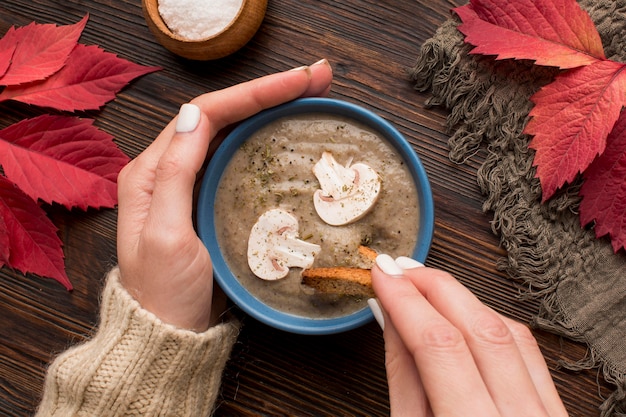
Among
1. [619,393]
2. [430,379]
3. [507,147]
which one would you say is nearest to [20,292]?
[430,379]

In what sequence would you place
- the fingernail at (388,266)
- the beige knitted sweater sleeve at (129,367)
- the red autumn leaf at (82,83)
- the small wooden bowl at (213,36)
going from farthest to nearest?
the red autumn leaf at (82,83), the small wooden bowl at (213,36), the beige knitted sweater sleeve at (129,367), the fingernail at (388,266)

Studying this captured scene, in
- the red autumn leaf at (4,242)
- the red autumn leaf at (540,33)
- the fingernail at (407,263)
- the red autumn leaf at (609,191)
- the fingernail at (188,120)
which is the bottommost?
the red autumn leaf at (4,242)

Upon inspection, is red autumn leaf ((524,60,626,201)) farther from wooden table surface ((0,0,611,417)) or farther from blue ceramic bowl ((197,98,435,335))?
blue ceramic bowl ((197,98,435,335))

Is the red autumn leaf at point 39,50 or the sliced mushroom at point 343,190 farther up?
the sliced mushroom at point 343,190

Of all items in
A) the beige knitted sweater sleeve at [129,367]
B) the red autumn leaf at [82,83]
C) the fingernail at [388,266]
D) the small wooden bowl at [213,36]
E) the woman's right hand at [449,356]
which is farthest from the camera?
the red autumn leaf at [82,83]

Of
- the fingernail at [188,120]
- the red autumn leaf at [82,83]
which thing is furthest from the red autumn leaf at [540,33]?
the red autumn leaf at [82,83]

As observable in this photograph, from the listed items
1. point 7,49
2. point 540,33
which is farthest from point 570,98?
point 7,49

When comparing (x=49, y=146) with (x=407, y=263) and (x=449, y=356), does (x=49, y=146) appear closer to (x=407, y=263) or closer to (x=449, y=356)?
(x=407, y=263)

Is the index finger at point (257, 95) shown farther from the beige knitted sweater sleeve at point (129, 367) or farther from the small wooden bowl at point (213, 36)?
the beige knitted sweater sleeve at point (129, 367)
